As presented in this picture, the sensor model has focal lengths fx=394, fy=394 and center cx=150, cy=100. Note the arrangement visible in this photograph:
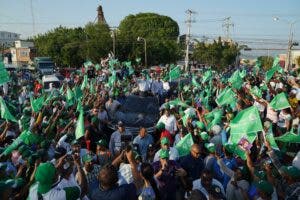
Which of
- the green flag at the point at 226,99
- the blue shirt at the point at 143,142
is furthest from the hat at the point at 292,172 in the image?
the green flag at the point at 226,99

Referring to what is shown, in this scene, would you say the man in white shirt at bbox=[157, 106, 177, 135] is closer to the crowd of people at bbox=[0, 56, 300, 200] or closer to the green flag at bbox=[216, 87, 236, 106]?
the crowd of people at bbox=[0, 56, 300, 200]

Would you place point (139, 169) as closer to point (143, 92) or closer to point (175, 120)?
point (175, 120)

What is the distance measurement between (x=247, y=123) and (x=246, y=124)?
0.09ft

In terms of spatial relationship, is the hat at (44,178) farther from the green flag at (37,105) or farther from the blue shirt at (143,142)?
the green flag at (37,105)

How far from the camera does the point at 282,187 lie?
16.4ft

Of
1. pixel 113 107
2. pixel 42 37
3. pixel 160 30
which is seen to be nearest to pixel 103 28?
pixel 42 37

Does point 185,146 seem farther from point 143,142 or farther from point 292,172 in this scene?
point 292,172

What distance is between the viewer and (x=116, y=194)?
3.84 m

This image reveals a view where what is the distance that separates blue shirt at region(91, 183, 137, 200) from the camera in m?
3.84

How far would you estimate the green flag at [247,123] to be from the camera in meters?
6.37

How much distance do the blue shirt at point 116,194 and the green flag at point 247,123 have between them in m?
3.06

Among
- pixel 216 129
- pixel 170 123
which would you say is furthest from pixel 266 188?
pixel 170 123

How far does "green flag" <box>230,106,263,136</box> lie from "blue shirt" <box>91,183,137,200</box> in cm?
306

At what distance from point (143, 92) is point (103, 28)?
38.7 m
